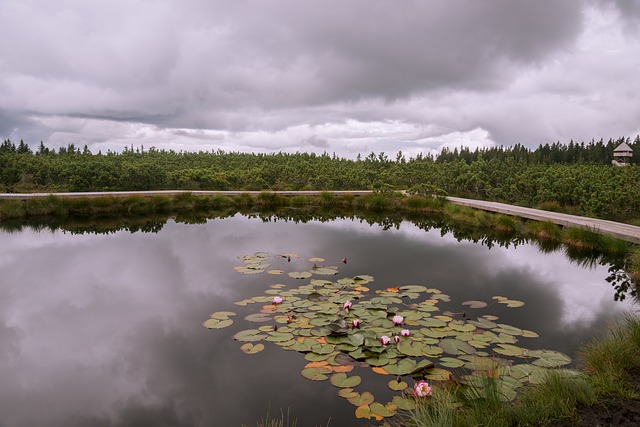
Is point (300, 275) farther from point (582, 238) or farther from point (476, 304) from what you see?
point (582, 238)

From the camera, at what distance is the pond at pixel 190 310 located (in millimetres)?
4215

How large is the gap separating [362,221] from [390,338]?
10915mm

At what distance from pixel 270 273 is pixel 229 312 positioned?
224 cm

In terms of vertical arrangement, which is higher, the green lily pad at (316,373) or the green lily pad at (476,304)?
the green lily pad at (476,304)

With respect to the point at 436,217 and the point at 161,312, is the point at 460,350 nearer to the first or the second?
the point at 161,312

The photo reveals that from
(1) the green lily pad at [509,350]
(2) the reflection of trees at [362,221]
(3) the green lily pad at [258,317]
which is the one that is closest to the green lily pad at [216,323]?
(3) the green lily pad at [258,317]

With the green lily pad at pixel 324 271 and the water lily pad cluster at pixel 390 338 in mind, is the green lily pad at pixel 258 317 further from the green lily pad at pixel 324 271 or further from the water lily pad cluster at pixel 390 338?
the green lily pad at pixel 324 271

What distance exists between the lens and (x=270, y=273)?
870 cm

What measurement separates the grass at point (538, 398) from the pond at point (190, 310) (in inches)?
32.2

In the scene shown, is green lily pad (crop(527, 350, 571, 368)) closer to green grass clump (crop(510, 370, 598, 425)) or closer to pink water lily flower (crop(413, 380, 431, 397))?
green grass clump (crop(510, 370, 598, 425))

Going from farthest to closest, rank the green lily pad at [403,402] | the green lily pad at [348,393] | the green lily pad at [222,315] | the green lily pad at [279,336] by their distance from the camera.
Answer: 1. the green lily pad at [222,315]
2. the green lily pad at [279,336]
3. the green lily pad at [348,393]
4. the green lily pad at [403,402]

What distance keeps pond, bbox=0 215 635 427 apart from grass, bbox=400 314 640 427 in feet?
2.68

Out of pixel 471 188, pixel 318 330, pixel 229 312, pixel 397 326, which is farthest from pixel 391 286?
pixel 471 188

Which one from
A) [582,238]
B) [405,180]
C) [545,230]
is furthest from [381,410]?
[405,180]
